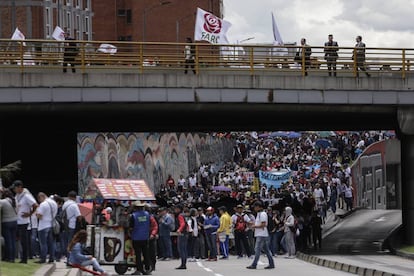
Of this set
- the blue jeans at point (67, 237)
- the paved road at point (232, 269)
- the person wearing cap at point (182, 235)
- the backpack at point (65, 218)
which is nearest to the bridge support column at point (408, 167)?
the paved road at point (232, 269)

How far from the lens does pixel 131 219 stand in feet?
91.9

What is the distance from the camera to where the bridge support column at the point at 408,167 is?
42000mm

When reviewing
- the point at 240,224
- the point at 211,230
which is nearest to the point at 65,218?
the point at 211,230

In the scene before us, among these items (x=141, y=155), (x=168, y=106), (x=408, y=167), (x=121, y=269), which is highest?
(x=168, y=106)

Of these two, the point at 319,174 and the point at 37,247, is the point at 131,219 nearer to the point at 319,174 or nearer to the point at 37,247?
the point at 37,247

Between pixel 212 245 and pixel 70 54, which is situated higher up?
pixel 70 54

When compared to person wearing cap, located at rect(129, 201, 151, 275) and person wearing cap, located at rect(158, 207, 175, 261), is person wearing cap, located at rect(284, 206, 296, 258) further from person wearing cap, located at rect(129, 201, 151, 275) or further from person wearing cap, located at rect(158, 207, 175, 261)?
person wearing cap, located at rect(129, 201, 151, 275)

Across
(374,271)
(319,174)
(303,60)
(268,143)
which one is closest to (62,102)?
(303,60)

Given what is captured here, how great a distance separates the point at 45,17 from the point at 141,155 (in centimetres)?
2202

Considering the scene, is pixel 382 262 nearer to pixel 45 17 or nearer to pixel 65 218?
pixel 65 218

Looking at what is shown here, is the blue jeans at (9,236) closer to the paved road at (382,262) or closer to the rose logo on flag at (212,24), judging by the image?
the paved road at (382,262)

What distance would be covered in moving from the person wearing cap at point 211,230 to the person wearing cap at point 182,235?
1011 mm

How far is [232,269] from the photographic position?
31.7m

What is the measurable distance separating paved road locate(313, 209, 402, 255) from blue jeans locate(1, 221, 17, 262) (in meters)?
17.8
